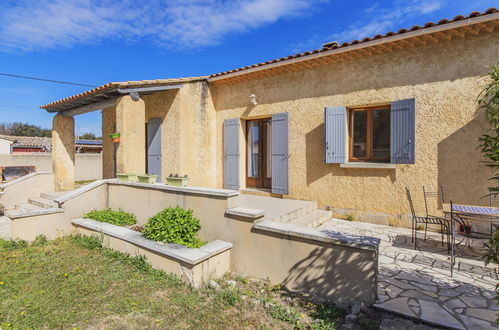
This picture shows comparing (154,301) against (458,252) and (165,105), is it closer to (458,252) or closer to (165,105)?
(458,252)

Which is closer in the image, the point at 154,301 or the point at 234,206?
the point at 154,301

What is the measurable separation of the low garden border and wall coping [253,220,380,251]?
2.69 ft

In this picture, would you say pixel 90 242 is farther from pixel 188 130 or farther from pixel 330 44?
pixel 330 44

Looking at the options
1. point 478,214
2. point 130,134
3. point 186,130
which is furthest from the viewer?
point 186,130

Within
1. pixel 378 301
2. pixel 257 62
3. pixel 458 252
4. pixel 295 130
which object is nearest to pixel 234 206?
pixel 378 301

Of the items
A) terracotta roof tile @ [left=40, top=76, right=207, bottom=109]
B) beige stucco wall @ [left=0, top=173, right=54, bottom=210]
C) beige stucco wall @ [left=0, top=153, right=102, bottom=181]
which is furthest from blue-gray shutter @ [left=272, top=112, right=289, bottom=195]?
beige stucco wall @ [left=0, top=153, right=102, bottom=181]

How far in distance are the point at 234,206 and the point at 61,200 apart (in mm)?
4552

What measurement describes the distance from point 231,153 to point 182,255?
4521mm

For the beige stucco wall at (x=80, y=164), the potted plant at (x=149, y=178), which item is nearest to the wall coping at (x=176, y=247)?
the potted plant at (x=149, y=178)

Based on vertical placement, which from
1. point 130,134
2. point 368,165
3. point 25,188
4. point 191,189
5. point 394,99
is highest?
point 394,99

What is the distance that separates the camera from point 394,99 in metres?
5.51

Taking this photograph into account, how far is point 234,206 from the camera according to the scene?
14.8ft

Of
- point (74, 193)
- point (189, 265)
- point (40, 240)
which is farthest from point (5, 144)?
point (189, 265)

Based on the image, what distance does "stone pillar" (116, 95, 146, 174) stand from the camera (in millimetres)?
6801
